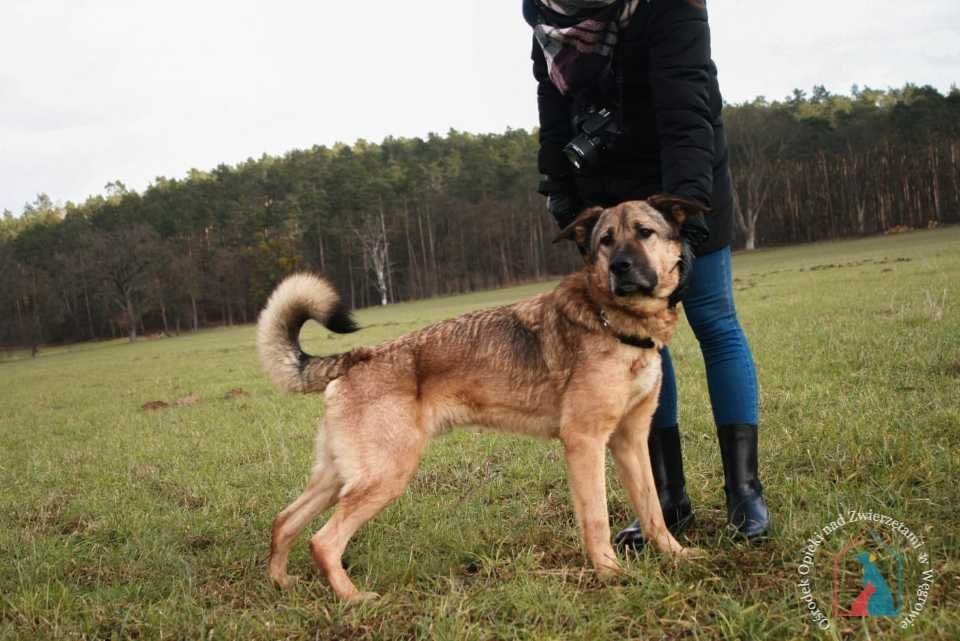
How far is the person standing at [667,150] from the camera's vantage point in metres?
3.63

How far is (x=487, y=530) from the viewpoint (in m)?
4.11

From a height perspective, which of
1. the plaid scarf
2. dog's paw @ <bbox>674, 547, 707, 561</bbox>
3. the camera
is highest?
the plaid scarf

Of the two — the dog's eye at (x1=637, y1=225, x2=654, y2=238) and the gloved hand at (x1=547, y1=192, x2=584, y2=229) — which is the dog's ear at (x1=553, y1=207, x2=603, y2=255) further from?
the gloved hand at (x1=547, y1=192, x2=584, y2=229)

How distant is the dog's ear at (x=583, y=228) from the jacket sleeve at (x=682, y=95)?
1.38 feet

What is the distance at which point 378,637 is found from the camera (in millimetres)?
2916

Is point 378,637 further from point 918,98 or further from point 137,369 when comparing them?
point 918,98

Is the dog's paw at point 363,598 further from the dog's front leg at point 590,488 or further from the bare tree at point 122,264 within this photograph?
the bare tree at point 122,264

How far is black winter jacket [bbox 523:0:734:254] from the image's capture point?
3615mm

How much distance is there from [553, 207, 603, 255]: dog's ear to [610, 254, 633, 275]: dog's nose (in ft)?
1.22

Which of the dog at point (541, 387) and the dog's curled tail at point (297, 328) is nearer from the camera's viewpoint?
the dog at point (541, 387)

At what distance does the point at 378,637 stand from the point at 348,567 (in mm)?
1041

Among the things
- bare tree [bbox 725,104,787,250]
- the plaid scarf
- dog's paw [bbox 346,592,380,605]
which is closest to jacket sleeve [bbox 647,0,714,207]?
the plaid scarf

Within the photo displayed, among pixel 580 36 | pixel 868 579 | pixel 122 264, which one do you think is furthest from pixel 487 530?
pixel 122 264

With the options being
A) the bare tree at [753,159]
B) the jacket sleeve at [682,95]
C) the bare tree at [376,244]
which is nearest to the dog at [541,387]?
the jacket sleeve at [682,95]
